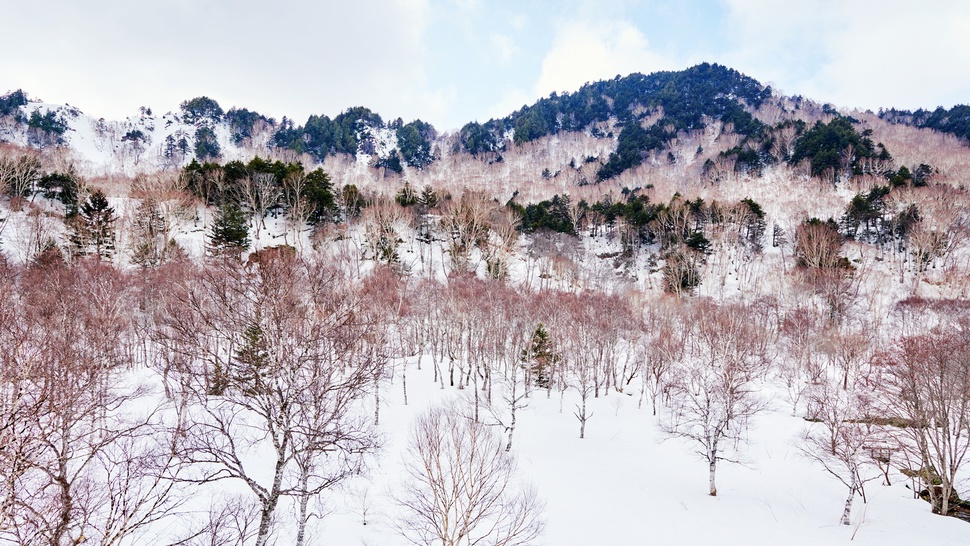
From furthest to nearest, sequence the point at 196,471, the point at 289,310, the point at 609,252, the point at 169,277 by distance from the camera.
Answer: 1. the point at 609,252
2. the point at 169,277
3. the point at 196,471
4. the point at 289,310

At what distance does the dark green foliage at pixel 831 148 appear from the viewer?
77500 mm

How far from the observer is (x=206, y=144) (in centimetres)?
12219

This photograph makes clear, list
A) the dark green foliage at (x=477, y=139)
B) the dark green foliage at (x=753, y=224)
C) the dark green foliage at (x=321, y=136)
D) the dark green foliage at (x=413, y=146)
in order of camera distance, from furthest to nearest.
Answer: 1. the dark green foliage at (x=477, y=139)
2. the dark green foliage at (x=413, y=146)
3. the dark green foliage at (x=321, y=136)
4. the dark green foliage at (x=753, y=224)

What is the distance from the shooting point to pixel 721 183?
90.4 m

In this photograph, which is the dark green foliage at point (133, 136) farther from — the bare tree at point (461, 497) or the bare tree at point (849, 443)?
the bare tree at point (849, 443)

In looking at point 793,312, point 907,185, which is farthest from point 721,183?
point 793,312

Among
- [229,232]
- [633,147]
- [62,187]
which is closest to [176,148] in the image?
[62,187]

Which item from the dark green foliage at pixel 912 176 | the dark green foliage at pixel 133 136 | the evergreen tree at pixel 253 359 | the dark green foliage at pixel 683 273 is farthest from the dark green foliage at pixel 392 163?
the evergreen tree at pixel 253 359

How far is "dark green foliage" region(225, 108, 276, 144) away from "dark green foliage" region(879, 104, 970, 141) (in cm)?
21267

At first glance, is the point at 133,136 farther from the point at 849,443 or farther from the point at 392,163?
the point at 849,443

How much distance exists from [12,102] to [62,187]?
106807mm

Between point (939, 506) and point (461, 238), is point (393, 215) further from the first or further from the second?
point (939, 506)

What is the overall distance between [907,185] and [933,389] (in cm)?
6201

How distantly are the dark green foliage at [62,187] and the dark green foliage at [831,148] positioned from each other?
129 meters
